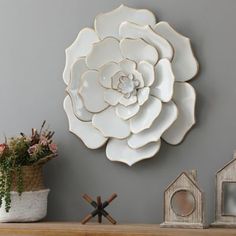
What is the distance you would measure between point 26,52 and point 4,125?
0.30 m

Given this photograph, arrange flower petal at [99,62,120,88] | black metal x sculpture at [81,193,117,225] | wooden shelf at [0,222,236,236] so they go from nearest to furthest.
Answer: wooden shelf at [0,222,236,236] → black metal x sculpture at [81,193,117,225] → flower petal at [99,62,120,88]

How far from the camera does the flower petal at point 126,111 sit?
2158 millimetres

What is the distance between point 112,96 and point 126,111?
8 cm

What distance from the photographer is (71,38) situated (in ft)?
7.66

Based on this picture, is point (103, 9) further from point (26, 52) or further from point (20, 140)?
point (20, 140)

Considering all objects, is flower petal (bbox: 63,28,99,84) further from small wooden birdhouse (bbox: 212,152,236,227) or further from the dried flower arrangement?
small wooden birdhouse (bbox: 212,152,236,227)

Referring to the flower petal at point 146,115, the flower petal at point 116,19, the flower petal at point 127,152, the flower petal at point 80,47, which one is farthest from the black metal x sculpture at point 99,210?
the flower petal at point 116,19

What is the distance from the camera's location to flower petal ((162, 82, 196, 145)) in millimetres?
2127

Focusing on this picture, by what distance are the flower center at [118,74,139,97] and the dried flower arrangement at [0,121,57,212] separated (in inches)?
12.4

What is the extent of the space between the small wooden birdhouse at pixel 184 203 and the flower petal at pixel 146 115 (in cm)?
24

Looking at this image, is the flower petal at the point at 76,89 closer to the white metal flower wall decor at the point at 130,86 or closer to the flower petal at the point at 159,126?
the white metal flower wall decor at the point at 130,86

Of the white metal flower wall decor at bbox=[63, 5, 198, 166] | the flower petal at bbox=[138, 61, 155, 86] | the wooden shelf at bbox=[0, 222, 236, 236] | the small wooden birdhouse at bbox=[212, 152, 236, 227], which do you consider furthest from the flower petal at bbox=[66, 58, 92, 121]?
the small wooden birdhouse at bbox=[212, 152, 236, 227]

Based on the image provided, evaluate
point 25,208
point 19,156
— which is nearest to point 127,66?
point 19,156

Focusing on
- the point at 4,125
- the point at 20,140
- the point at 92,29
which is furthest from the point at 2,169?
the point at 92,29
